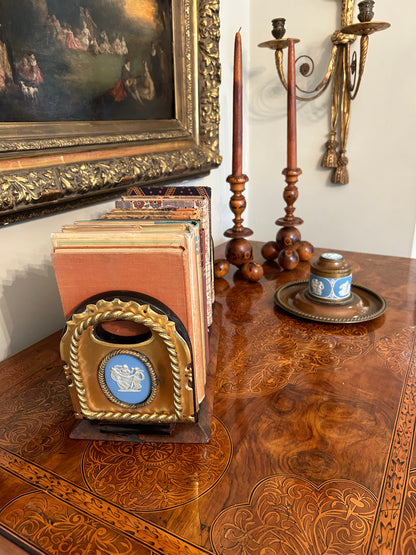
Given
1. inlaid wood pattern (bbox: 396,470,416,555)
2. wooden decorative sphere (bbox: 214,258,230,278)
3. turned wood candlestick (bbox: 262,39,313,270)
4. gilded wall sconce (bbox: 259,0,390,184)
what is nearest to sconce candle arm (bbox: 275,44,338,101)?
gilded wall sconce (bbox: 259,0,390,184)

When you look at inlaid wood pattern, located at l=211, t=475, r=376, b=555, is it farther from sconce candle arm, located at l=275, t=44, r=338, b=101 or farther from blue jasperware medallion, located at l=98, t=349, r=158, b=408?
sconce candle arm, located at l=275, t=44, r=338, b=101

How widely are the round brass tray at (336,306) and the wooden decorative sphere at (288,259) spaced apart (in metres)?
0.16

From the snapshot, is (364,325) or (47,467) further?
(364,325)

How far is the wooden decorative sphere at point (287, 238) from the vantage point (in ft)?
3.62

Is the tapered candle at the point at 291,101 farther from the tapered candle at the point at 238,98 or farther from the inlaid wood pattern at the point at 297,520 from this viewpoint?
the inlaid wood pattern at the point at 297,520

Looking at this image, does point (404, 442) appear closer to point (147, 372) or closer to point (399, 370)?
point (399, 370)

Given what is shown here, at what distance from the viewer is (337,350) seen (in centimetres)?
67

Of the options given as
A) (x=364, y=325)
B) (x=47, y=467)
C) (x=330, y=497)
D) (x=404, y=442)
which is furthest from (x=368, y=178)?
(x=47, y=467)

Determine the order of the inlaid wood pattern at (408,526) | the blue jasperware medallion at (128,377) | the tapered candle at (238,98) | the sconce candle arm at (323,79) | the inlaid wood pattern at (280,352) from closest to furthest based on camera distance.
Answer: the inlaid wood pattern at (408,526), the blue jasperware medallion at (128,377), the inlaid wood pattern at (280,352), the tapered candle at (238,98), the sconce candle arm at (323,79)

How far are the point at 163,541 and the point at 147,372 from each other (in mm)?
169

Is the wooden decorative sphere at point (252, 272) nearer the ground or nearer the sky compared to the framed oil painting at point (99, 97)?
nearer the ground

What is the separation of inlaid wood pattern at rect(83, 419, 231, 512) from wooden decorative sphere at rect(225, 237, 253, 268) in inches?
23.1

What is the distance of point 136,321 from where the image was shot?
17.3 inches

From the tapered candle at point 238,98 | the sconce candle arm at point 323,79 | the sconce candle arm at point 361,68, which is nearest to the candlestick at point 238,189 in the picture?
the tapered candle at point 238,98
